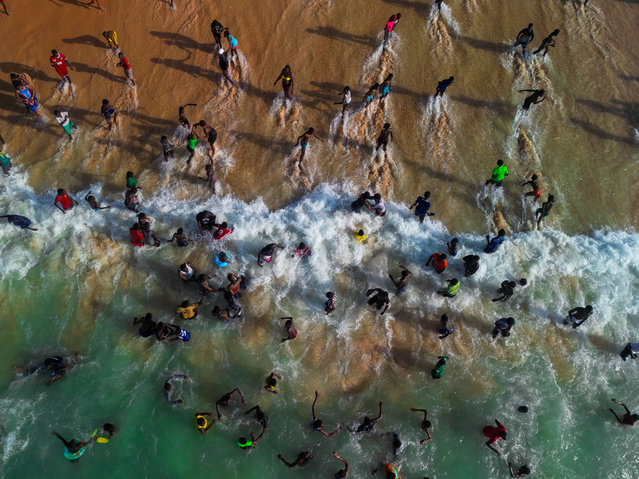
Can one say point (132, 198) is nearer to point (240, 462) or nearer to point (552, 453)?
point (240, 462)

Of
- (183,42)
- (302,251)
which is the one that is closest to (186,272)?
(302,251)

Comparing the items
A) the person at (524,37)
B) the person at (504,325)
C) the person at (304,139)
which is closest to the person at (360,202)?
the person at (304,139)

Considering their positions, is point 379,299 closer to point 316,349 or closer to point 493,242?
point 316,349

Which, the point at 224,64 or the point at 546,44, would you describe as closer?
the point at 224,64

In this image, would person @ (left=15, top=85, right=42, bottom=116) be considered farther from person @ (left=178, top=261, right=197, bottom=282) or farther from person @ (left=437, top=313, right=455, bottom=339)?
person @ (left=437, top=313, right=455, bottom=339)

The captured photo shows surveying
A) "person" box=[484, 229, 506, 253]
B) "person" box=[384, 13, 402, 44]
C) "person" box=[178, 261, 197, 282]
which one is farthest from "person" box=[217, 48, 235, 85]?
"person" box=[484, 229, 506, 253]

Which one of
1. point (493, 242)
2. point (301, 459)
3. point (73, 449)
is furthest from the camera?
point (493, 242)
